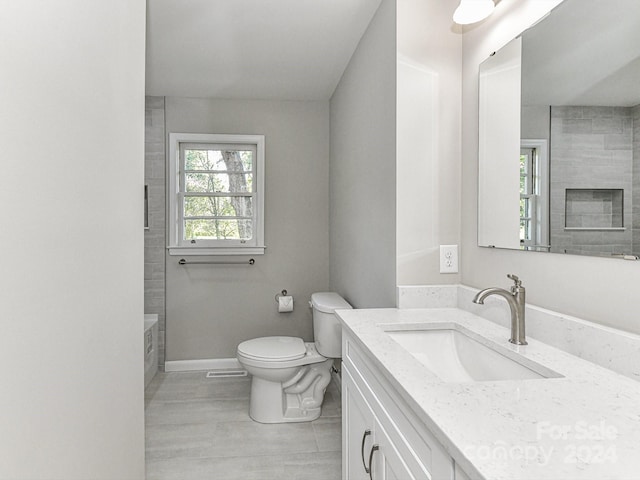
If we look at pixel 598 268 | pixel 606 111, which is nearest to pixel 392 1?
pixel 606 111

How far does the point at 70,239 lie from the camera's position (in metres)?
1.06

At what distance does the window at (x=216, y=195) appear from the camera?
3.54m

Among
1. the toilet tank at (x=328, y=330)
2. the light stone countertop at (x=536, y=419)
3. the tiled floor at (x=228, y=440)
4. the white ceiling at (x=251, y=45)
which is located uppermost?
the white ceiling at (x=251, y=45)

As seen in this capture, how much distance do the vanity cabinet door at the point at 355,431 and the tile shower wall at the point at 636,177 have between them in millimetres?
850

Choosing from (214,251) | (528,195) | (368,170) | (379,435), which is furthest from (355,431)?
(214,251)

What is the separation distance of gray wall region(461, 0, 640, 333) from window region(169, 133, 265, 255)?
2.13 metres

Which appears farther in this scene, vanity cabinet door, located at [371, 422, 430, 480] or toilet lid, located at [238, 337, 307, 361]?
toilet lid, located at [238, 337, 307, 361]

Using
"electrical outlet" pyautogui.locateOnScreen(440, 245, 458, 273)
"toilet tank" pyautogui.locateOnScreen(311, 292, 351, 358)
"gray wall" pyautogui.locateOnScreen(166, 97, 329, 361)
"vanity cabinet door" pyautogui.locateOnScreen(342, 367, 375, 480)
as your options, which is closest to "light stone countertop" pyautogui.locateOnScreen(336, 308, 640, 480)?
"vanity cabinet door" pyautogui.locateOnScreen(342, 367, 375, 480)

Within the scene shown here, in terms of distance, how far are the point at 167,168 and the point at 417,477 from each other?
326cm

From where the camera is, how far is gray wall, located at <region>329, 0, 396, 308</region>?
191cm

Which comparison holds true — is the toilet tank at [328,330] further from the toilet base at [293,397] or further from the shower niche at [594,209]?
the shower niche at [594,209]

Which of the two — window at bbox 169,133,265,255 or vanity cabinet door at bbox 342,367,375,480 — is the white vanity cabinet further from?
window at bbox 169,133,265,255

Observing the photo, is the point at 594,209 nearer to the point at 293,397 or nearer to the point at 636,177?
the point at 636,177
